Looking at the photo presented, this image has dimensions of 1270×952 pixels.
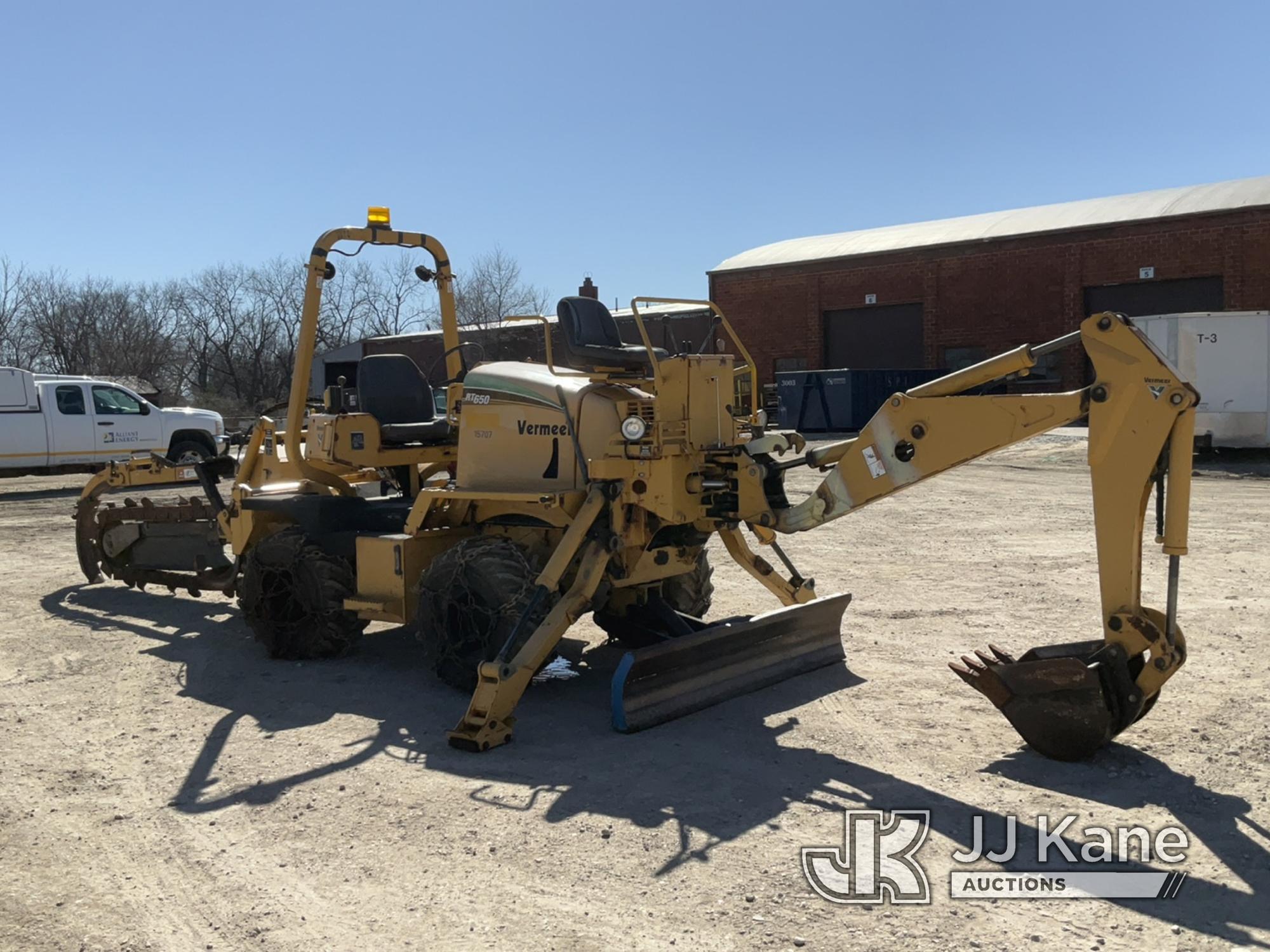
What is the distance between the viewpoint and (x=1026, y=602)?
900cm

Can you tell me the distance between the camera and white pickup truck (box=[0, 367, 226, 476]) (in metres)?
19.9

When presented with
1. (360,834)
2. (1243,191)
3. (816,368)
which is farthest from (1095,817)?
(816,368)

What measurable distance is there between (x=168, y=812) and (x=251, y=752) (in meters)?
0.85

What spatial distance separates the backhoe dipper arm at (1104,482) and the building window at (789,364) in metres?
28.3

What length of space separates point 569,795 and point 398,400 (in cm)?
413

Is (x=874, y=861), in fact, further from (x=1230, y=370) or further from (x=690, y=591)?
(x=1230, y=370)

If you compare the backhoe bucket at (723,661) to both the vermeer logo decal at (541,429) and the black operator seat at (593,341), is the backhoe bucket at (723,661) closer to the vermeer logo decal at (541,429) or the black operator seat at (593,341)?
the vermeer logo decal at (541,429)

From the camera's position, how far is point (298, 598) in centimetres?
793

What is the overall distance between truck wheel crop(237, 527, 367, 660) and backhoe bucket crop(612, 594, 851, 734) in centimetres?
232

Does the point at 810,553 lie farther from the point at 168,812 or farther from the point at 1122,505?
the point at 168,812

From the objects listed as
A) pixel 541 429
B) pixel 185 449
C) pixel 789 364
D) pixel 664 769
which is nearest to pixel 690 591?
pixel 541 429

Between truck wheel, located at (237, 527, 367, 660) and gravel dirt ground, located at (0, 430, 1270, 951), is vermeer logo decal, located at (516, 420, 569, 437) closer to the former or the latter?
gravel dirt ground, located at (0, 430, 1270, 951)

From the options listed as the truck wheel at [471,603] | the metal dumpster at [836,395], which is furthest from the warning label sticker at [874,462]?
the metal dumpster at [836,395]

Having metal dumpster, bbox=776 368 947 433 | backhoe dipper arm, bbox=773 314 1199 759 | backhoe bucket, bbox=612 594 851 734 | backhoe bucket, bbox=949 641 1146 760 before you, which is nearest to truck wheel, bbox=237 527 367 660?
backhoe bucket, bbox=612 594 851 734
